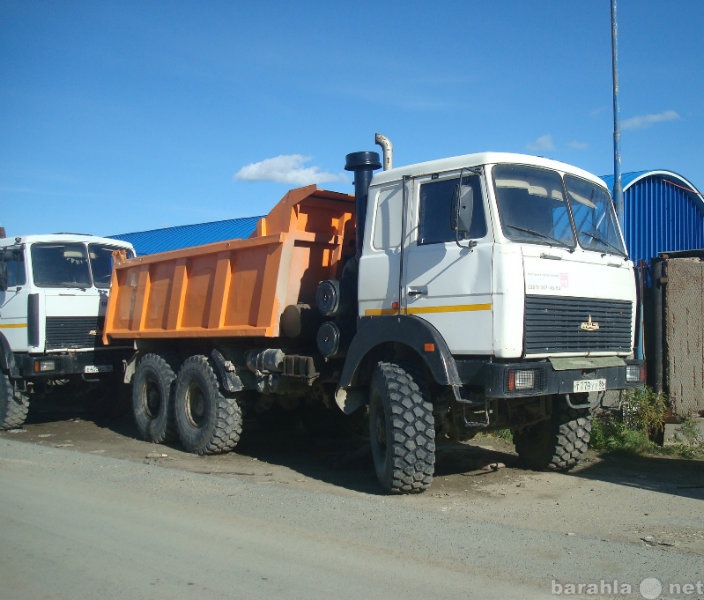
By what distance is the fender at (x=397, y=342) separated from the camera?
6660mm

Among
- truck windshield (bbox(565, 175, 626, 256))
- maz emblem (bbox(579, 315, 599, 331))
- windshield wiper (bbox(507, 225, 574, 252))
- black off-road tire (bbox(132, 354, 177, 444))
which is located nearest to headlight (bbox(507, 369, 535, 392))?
maz emblem (bbox(579, 315, 599, 331))

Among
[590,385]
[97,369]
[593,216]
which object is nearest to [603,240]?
[593,216]

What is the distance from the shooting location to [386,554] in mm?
5281

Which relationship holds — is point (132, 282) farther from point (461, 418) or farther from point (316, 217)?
point (461, 418)

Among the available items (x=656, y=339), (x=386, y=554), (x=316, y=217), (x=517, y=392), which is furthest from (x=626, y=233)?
(x=386, y=554)

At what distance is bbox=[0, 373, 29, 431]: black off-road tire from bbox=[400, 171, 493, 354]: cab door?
7160 millimetres

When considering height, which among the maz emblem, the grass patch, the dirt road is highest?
the maz emblem

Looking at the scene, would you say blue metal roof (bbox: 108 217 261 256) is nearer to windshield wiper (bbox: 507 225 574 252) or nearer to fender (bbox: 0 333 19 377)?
fender (bbox: 0 333 19 377)

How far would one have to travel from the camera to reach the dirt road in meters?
4.76

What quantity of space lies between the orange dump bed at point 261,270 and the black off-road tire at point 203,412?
503 mm

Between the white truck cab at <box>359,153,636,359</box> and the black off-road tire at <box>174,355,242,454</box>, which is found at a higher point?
the white truck cab at <box>359,153,636,359</box>

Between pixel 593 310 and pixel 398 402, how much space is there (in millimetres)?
1982

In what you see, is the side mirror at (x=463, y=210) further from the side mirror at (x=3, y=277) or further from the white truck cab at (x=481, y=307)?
the side mirror at (x=3, y=277)

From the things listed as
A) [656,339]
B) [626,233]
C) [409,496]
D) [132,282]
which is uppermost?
[626,233]
